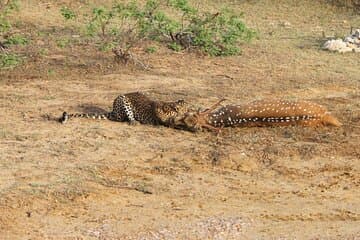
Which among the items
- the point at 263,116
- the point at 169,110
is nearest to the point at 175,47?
the point at 169,110

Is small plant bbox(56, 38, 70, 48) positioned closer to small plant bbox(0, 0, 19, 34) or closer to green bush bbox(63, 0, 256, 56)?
green bush bbox(63, 0, 256, 56)

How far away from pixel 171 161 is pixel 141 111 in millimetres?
1196

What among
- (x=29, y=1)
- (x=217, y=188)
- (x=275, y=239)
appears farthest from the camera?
(x=29, y=1)

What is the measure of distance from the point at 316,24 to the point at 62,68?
583 cm

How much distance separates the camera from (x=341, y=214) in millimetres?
6352

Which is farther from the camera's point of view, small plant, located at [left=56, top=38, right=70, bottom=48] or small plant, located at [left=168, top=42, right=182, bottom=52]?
small plant, located at [left=168, top=42, right=182, bottom=52]

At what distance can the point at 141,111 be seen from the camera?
838cm

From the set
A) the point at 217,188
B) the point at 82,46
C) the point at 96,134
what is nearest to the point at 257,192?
the point at 217,188

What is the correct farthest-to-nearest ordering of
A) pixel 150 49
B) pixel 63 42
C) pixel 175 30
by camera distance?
pixel 175 30, pixel 63 42, pixel 150 49

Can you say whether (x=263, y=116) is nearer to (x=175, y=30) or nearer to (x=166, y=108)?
(x=166, y=108)

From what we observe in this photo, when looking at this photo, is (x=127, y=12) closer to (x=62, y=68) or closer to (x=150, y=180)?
(x=62, y=68)

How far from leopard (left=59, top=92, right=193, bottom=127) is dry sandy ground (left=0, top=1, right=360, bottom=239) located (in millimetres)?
115

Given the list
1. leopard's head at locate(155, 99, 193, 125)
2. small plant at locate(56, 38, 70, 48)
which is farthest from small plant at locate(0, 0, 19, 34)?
leopard's head at locate(155, 99, 193, 125)

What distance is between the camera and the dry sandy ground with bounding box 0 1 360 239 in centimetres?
611
